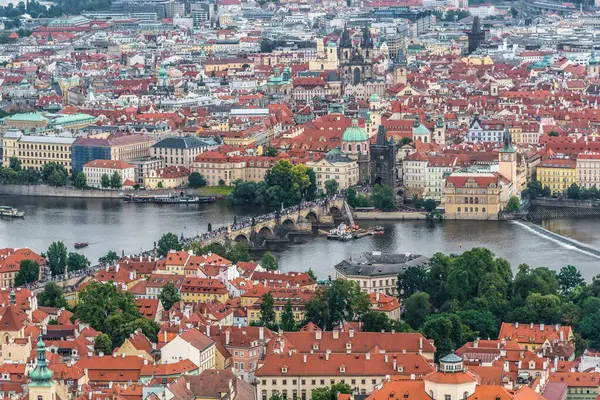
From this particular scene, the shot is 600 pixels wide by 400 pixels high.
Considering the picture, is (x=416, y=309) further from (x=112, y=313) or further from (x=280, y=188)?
(x=280, y=188)

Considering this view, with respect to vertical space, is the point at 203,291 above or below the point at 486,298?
below

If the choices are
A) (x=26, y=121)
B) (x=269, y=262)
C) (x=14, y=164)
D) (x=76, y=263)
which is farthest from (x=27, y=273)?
(x=26, y=121)

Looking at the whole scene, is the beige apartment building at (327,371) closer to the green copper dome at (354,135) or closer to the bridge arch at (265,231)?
the bridge arch at (265,231)

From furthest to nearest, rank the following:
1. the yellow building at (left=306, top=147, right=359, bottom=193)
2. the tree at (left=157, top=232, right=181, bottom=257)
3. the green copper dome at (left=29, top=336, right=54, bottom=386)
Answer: the yellow building at (left=306, top=147, right=359, bottom=193), the tree at (left=157, top=232, right=181, bottom=257), the green copper dome at (left=29, top=336, right=54, bottom=386)

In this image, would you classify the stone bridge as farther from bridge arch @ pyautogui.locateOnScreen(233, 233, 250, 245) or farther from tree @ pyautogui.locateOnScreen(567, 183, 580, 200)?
tree @ pyautogui.locateOnScreen(567, 183, 580, 200)

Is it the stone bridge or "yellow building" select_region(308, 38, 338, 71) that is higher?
A: "yellow building" select_region(308, 38, 338, 71)

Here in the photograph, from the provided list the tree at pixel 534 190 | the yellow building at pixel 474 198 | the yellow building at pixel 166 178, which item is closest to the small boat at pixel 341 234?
the yellow building at pixel 474 198

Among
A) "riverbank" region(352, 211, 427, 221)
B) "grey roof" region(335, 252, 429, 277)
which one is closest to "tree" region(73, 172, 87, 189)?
"riverbank" region(352, 211, 427, 221)
